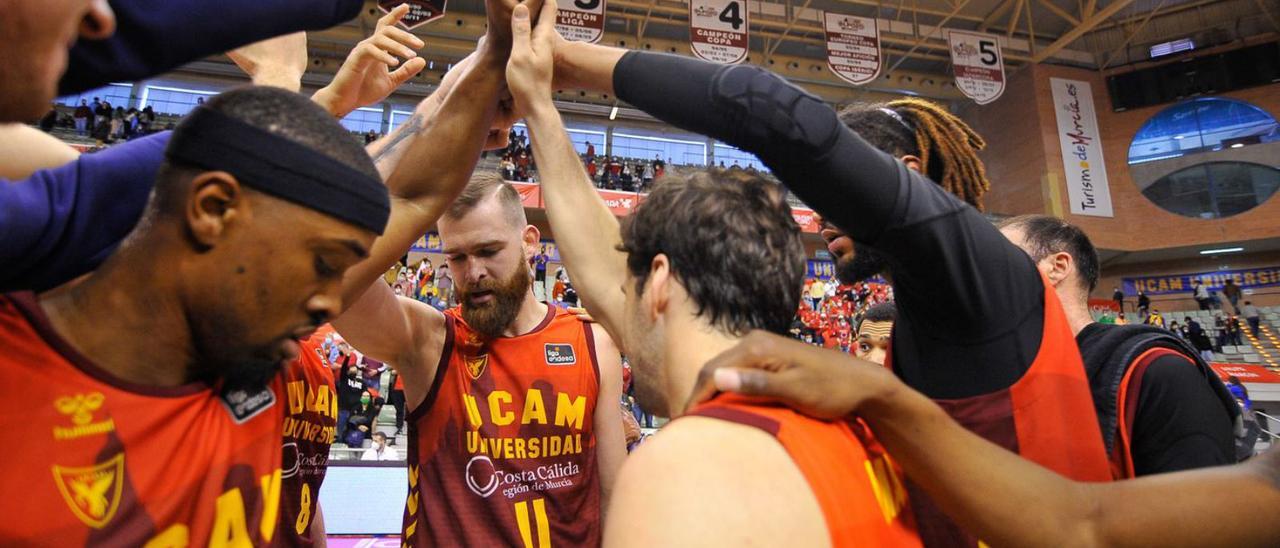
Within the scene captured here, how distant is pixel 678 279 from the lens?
1.32 meters

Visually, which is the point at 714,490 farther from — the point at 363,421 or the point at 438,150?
the point at 363,421

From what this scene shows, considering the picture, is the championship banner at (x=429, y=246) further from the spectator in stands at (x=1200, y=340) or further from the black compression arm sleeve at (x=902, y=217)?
the spectator in stands at (x=1200, y=340)

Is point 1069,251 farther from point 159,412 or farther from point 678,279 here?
point 159,412

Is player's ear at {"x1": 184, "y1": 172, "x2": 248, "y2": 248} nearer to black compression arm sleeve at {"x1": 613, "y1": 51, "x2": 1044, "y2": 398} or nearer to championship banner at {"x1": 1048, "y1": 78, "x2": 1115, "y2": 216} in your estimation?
black compression arm sleeve at {"x1": 613, "y1": 51, "x2": 1044, "y2": 398}

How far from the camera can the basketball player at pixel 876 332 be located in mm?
3824

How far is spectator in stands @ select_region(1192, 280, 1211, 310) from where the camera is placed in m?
20.3

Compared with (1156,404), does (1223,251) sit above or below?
above

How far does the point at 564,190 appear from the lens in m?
1.82

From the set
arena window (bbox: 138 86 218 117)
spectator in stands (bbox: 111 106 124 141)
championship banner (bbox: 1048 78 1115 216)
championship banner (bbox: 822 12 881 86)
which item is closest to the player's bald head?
championship banner (bbox: 822 12 881 86)

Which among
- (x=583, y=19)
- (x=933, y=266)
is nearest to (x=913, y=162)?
(x=933, y=266)

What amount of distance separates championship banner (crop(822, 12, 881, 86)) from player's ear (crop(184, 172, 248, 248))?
12.8m

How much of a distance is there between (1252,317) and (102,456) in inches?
1008

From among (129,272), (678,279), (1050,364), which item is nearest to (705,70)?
(678,279)

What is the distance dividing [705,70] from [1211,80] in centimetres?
2662
